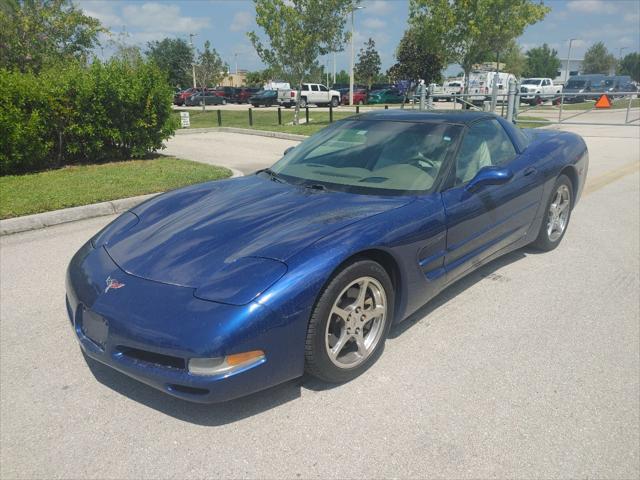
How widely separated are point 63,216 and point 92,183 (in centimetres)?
160

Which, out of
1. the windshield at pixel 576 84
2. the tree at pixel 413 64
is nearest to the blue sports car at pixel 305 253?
the tree at pixel 413 64

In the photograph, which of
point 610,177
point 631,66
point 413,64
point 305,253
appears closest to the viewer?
point 305,253

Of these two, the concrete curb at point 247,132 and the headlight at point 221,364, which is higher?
the concrete curb at point 247,132

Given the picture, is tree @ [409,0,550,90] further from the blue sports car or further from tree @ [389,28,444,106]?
the blue sports car

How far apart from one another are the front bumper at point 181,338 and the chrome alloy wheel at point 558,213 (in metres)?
3.39

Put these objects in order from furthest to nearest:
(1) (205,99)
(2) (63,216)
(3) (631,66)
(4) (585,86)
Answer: (3) (631,66) → (1) (205,99) → (4) (585,86) → (2) (63,216)

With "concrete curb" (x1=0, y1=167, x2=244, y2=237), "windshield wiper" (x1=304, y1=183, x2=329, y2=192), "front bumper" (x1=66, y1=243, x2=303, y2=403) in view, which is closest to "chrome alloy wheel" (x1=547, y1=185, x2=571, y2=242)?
"windshield wiper" (x1=304, y1=183, x2=329, y2=192)

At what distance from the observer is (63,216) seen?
6.09 m

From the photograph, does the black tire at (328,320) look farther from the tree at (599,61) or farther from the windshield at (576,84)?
the tree at (599,61)

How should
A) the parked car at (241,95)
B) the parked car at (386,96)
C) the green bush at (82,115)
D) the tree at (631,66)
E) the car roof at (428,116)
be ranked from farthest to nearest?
the tree at (631,66)
the parked car at (241,95)
the parked car at (386,96)
the green bush at (82,115)
the car roof at (428,116)

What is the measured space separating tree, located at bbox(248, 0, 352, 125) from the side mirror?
57.3ft

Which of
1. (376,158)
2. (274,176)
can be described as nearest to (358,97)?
(274,176)

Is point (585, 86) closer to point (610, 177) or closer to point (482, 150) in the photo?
point (610, 177)

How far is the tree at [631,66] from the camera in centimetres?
11094
